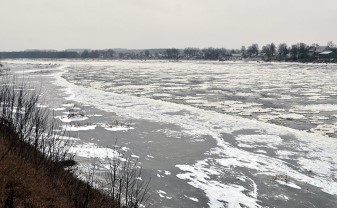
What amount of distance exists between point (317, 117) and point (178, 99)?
1245cm

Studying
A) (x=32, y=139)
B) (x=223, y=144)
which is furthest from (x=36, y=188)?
(x=223, y=144)

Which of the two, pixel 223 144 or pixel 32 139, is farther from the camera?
pixel 223 144

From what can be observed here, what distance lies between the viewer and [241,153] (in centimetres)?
1587

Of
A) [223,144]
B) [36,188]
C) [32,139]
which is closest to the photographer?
[36,188]

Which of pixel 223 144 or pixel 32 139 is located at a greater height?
pixel 32 139

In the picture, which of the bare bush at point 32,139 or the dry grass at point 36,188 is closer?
the dry grass at point 36,188

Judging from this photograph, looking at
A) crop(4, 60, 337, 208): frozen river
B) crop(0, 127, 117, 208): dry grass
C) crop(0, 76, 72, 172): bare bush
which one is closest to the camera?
crop(0, 127, 117, 208): dry grass

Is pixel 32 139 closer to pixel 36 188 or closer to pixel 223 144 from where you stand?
pixel 36 188

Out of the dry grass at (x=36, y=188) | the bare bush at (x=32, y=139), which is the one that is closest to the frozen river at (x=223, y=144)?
the bare bush at (x=32, y=139)

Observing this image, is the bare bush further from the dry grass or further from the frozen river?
the frozen river

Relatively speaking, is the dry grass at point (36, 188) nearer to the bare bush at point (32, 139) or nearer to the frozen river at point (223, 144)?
the bare bush at point (32, 139)

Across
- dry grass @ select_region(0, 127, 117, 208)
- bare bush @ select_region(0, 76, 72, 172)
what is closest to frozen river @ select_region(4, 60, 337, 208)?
bare bush @ select_region(0, 76, 72, 172)

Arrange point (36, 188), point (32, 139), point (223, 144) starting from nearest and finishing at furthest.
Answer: point (36, 188), point (32, 139), point (223, 144)

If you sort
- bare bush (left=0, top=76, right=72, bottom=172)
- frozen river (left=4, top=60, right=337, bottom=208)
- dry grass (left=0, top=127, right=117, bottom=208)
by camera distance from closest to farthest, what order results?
dry grass (left=0, top=127, right=117, bottom=208) < bare bush (left=0, top=76, right=72, bottom=172) < frozen river (left=4, top=60, right=337, bottom=208)
